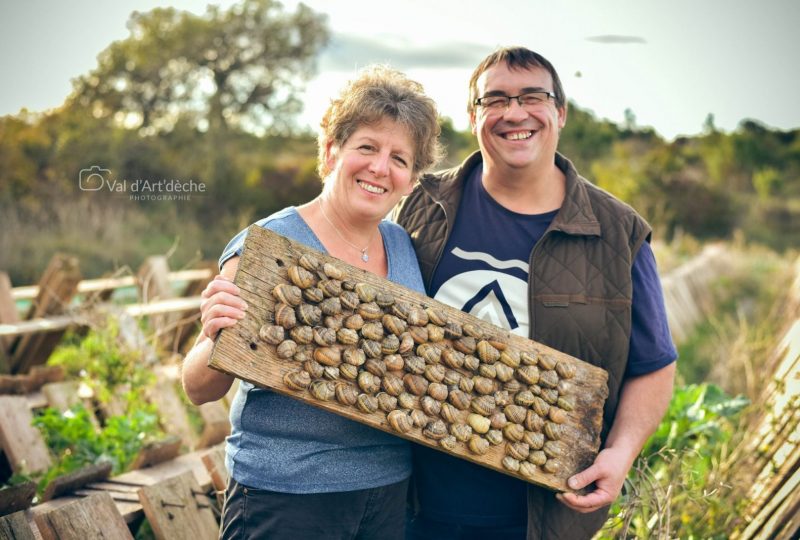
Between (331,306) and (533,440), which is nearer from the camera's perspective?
(331,306)

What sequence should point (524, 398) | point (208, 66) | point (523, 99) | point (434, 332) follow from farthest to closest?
point (208, 66), point (523, 99), point (524, 398), point (434, 332)

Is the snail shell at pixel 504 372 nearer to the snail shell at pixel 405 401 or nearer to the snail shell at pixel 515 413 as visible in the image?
the snail shell at pixel 515 413

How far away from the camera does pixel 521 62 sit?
2986 millimetres

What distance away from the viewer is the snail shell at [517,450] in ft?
8.59

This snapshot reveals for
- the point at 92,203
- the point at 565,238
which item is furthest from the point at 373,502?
the point at 92,203

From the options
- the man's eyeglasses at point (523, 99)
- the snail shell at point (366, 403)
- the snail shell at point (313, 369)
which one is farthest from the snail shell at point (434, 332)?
the man's eyeglasses at point (523, 99)

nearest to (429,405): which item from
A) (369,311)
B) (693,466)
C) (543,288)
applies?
(369,311)

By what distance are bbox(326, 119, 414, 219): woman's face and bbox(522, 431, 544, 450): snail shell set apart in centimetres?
97

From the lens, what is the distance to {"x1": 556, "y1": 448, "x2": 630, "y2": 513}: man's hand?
2.70 metres

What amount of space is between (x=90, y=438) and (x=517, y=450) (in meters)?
3.17

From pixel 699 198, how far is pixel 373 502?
27372 millimetres

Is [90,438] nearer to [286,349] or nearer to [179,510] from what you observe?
[179,510]

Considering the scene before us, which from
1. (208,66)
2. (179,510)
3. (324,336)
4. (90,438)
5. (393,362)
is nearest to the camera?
(324,336)

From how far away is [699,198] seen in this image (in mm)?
27234
